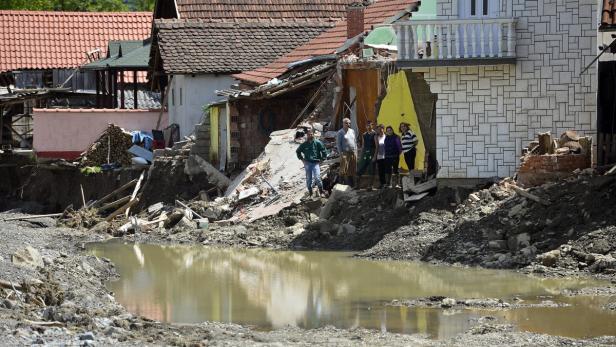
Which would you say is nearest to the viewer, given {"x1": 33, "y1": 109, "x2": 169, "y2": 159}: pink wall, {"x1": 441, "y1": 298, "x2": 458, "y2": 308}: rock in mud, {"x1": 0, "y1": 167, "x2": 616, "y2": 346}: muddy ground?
{"x1": 0, "y1": 167, "x2": 616, "y2": 346}: muddy ground

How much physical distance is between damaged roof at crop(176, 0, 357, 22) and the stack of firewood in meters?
6.01

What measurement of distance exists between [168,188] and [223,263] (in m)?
11.1

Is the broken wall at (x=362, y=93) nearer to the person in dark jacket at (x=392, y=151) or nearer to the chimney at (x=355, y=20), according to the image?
the person in dark jacket at (x=392, y=151)

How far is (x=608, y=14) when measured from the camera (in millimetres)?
24828

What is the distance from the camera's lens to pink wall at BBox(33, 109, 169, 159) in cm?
4391

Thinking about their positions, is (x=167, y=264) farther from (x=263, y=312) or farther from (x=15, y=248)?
(x=263, y=312)

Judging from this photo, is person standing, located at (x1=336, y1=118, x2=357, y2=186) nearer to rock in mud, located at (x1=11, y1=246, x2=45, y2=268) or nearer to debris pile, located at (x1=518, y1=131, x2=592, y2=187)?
debris pile, located at (x1=518, y1=131, x2=592, y2=187)

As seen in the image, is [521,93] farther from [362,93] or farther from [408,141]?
[362,93]

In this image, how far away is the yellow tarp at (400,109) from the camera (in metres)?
30.0

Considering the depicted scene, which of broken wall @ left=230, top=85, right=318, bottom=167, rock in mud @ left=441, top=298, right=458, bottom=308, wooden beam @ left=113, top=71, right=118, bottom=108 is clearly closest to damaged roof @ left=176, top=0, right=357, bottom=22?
wooden beam @ left=113, top=71, right=118, bottom=108

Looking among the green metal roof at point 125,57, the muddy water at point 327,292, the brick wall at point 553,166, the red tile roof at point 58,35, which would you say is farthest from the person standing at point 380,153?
the red tile roof at point 58,35

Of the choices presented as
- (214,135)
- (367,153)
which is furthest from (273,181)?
(214,135)

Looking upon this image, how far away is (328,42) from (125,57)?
11.9 meters

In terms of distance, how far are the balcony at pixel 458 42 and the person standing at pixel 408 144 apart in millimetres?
1455
